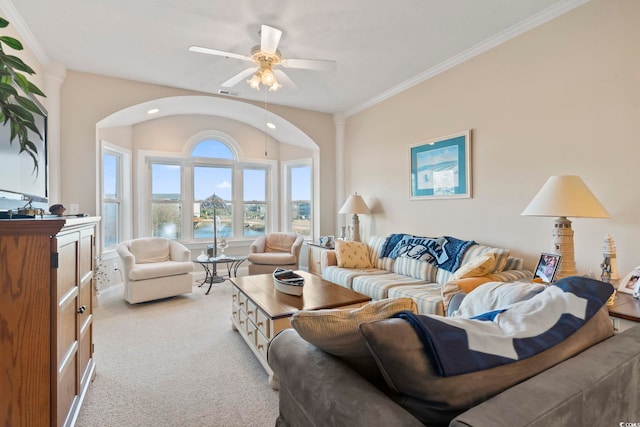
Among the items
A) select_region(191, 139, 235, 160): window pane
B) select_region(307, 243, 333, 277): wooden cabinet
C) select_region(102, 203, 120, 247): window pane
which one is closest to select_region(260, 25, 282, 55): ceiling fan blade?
select_region(307, 243, 333, 277): wooden cabinet

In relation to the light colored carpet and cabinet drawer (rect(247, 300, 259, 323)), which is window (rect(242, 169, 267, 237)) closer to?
the light colored carpet

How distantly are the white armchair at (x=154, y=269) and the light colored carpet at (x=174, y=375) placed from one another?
0.33 m

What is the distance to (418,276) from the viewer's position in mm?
3332

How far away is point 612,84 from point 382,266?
2667mm

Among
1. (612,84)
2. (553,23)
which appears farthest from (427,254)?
(553,23)

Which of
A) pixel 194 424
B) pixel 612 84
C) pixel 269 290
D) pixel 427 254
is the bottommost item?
pixel 194 424

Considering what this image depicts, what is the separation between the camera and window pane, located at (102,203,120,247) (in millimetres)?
4445

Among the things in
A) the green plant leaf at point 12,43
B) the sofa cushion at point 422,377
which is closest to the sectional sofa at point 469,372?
the sofa cushion at point 422,377

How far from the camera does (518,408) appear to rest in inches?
26.6

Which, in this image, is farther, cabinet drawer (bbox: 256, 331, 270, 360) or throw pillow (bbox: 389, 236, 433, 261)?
throw pillow (bbox: 389, 236, 433, 261)

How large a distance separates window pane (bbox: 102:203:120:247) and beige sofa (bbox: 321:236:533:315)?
3.21 m

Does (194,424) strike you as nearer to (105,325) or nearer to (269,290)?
(269,290)

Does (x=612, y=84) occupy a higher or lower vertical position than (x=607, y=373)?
higher

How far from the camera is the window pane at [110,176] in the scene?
4.38 metres
